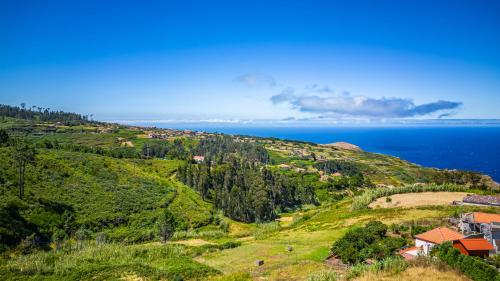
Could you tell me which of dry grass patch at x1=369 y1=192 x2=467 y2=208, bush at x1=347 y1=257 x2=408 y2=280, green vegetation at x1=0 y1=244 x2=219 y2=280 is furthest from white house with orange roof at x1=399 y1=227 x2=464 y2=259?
dry grass patch at x1=369 y1=192 x2=467 y2=208

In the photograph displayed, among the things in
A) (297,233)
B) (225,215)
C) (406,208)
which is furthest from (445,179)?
(225,215)

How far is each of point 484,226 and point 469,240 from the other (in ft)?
20.9

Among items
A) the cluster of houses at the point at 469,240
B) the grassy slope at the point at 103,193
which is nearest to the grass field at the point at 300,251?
the cluster of houses at the point at 469,240

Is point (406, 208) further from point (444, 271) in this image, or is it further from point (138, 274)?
point (138, 274)

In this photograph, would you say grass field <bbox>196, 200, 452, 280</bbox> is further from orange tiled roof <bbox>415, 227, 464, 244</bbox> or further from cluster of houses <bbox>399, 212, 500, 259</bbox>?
orange tiled roof <bbox>415, 227, 464, 244</bbox>

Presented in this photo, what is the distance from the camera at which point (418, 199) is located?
65875 millimetres

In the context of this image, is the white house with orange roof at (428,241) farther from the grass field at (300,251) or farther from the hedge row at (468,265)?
the grass field at (300,251)

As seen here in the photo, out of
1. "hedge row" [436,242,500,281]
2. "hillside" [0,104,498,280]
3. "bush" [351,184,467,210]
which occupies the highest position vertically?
"hedge row" [436,242,500,281]

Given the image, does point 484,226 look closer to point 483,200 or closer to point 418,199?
point 483,200

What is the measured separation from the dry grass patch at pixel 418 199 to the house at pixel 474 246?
95.6 feet

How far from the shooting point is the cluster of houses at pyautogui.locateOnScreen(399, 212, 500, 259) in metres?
32.2

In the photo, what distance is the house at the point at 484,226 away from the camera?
112 feet

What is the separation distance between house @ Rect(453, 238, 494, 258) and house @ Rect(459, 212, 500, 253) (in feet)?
6.23

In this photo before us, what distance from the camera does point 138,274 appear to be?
1406 inches
